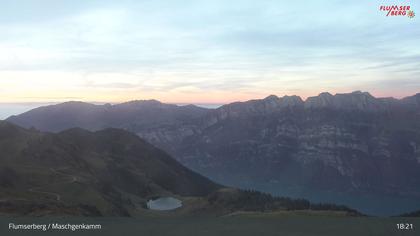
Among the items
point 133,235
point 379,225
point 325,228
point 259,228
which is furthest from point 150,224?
point 379,225

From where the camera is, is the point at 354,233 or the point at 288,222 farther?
the point at 288,222

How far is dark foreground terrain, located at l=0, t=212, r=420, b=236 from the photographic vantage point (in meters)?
34.7

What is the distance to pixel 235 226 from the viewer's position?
3659 cm

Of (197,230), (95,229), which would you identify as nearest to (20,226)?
(95,229)

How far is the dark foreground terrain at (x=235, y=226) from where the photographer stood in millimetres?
34719

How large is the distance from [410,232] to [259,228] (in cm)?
1103

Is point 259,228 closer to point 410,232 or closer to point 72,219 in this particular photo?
point 410,232

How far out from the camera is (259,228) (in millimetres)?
35906

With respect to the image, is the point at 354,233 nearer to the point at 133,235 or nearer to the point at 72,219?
the point at 133,235

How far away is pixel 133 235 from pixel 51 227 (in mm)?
6096

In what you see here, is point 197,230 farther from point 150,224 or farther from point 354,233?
point 354,233

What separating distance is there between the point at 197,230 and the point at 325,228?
9.62 meters

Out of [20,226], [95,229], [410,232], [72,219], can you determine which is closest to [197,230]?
[95,229]

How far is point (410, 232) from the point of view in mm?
34938
